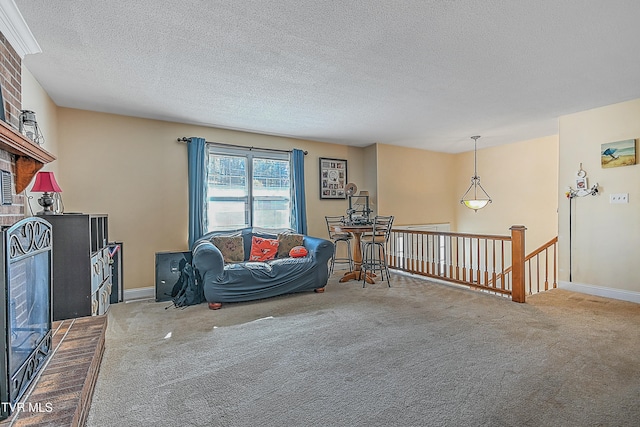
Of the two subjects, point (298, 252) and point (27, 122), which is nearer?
point (27, 122)

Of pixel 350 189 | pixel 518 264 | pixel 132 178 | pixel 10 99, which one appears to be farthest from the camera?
pixel 350 189

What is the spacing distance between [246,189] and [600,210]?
4893 millimetres

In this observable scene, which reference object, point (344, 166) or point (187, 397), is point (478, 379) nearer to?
point (187, 397)

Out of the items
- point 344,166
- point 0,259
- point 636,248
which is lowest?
point 636,248

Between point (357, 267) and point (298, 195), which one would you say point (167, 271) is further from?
point (357, 267)

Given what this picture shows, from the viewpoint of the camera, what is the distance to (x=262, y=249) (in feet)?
14.4

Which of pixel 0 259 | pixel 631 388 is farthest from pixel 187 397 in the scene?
pixel 631 388

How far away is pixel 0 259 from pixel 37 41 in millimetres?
1877

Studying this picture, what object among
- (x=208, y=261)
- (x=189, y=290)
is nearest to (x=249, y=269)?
(x=208, y=261)

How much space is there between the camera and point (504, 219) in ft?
20.6

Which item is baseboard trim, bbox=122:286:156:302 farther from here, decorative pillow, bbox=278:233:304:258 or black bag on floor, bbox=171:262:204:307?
decorative pillow, bbox=278:233:304:258

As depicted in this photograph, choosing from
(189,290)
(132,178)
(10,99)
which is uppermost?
(10,99)

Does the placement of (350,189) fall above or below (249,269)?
above

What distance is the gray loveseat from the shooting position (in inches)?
140
